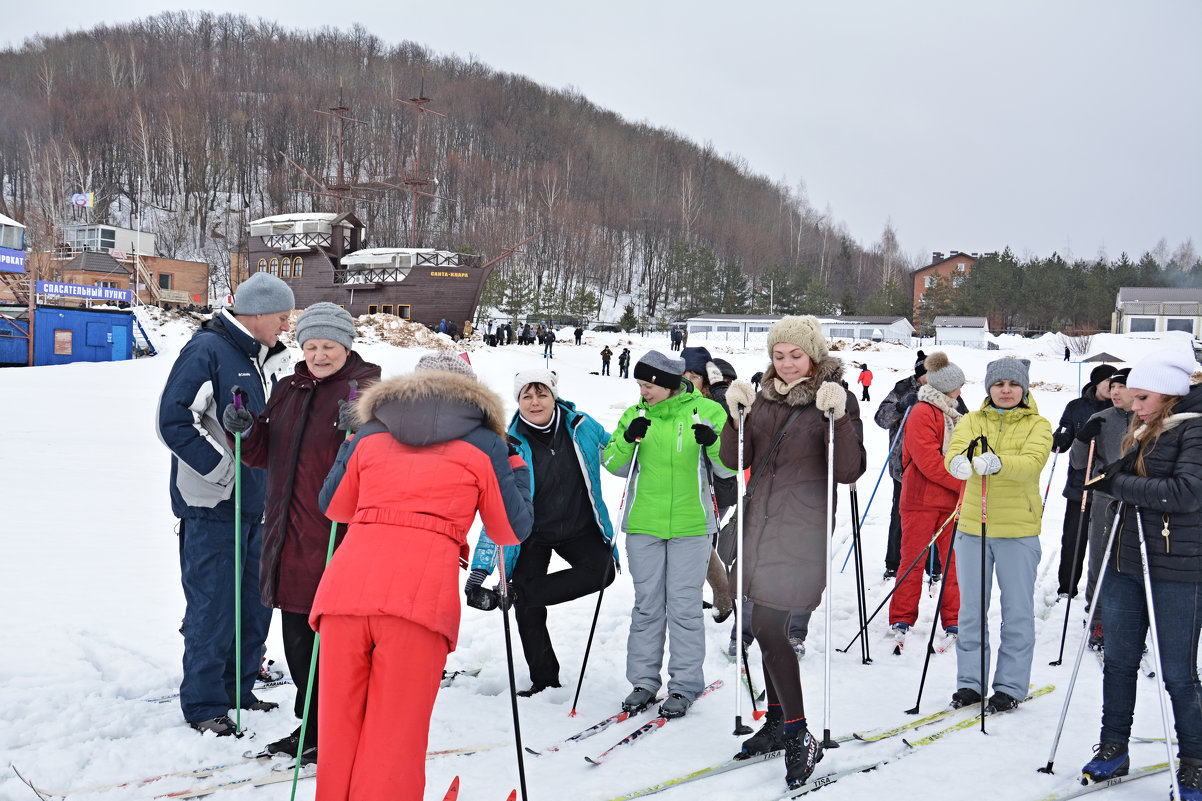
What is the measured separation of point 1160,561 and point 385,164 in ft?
262

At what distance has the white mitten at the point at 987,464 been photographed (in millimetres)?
4035

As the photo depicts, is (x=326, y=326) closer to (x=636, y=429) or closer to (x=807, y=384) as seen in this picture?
(x=636, y=429)

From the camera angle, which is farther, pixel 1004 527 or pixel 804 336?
pixel 1004 527

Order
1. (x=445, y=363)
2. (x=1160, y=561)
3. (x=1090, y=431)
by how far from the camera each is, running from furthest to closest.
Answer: (x=1090, y=431) → (x=1160, y=561) → (x=445, y=363)

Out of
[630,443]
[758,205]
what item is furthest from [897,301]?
[630,443]

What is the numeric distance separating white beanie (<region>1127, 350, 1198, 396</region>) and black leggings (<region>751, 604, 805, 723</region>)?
1761mm

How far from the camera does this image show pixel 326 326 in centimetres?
342

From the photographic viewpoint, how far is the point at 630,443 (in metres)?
4.21

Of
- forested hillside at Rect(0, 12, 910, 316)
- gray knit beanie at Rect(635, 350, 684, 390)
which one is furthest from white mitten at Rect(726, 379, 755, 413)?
forested hillside at Rect(0, 12, 910, 316)

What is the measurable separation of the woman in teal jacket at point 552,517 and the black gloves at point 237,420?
1.30 metres

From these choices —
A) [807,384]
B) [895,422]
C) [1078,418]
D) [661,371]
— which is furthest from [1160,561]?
[895,422]

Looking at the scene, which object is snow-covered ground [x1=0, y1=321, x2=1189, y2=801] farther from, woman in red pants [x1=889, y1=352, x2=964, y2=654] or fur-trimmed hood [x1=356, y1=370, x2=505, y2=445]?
fur-trimmed hood [x1=356, y1=370, x2=505, y2=445]

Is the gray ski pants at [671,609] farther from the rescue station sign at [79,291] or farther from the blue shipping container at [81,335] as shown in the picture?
the rescue station sign at [79,291]

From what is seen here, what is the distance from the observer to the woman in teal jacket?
4188 mm
